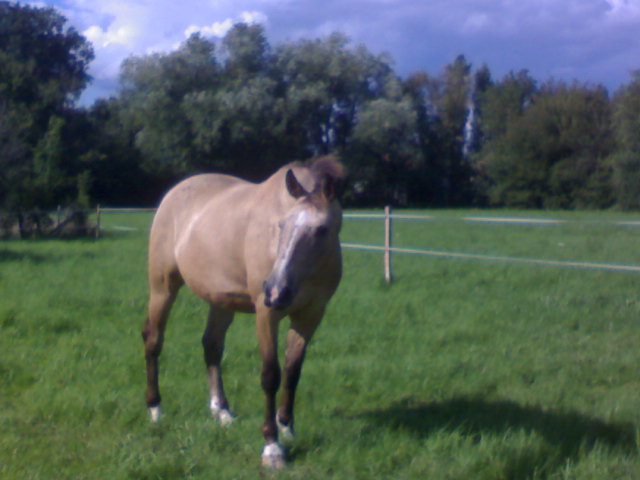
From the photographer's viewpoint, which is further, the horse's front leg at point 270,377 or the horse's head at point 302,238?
the horse's front leg at point 270,377

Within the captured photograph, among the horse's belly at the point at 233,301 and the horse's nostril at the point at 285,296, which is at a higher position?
the horse's nostril at the point at 285,296

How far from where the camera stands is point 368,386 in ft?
15.7

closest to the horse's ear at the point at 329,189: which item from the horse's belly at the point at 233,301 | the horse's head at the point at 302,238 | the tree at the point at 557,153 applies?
the horse's head at the point at 302,238

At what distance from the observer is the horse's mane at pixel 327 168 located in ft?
11.5

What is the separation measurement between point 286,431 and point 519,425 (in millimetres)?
1415

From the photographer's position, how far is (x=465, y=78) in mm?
52812

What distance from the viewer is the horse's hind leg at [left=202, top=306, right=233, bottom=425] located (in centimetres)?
429

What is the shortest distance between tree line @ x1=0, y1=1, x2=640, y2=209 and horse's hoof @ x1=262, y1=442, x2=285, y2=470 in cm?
2442

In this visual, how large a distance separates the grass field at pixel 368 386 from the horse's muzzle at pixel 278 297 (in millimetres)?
951

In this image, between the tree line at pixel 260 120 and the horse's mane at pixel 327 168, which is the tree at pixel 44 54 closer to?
the tree line at pixel 260 120

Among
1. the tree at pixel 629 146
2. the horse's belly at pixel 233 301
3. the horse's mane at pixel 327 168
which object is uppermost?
the tree at pixel 629 146

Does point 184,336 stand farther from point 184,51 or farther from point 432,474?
point 184,51

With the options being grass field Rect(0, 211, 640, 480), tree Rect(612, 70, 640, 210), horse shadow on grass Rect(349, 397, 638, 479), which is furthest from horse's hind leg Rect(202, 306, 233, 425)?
tree Rect(612, 70, 640, 210)

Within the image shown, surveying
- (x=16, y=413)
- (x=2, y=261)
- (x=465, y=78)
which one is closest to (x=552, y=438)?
(x=16, y=413)
